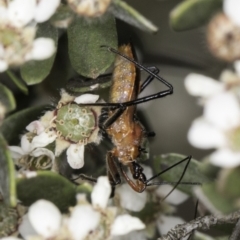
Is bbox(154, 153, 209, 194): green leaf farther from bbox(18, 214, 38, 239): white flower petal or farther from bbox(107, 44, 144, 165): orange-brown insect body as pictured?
bbox(18, 214, 38, 239): white flower petal

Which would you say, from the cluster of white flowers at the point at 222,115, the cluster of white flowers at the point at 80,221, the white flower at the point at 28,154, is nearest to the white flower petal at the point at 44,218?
the cluster of white flowers at the point at 80,221

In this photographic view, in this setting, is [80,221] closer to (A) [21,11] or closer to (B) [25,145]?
(B) [25,145]

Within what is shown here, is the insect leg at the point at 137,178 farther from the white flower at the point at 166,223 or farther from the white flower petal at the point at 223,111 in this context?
the white flower petal at the point at 223,111

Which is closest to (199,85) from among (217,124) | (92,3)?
(217,124)

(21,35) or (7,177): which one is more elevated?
(21,35)

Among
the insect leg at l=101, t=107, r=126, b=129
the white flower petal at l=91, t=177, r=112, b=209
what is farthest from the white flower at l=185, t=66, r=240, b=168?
the insect leg at l=101, t=107, r=126, b=129

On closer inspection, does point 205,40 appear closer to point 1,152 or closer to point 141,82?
point 141,82

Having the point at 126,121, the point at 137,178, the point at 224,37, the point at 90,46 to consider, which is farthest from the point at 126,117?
the point at 224,37
